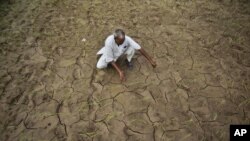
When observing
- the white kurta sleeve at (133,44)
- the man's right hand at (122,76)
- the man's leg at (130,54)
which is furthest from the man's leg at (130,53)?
the man's right hand at (122,76)

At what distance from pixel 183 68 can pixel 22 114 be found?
92.3 inches

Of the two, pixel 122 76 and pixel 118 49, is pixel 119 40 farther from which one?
pixel 122 76

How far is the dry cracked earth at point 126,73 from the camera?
110 inches

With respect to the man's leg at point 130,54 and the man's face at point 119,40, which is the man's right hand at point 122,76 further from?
the man's face at point 119,40

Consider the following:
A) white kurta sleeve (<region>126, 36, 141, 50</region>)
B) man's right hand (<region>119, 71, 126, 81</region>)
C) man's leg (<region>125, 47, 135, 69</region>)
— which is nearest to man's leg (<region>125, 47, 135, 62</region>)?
man's leg (<region>125, 47, 135, 69</region>)

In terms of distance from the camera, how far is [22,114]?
9.39 ft

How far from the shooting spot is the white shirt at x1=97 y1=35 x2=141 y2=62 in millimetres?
2999

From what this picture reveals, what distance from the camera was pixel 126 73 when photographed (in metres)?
3.38

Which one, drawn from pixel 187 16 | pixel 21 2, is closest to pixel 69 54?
pixel 21 2

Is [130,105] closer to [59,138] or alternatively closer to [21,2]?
[59,138]

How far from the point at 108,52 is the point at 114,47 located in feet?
0.35

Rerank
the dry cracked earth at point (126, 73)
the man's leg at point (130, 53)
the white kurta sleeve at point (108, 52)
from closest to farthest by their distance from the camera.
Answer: the dry cracked earth at point (126, 73), the white kurta sleeve at point (108, 52), the man's leg at point (130, 53)

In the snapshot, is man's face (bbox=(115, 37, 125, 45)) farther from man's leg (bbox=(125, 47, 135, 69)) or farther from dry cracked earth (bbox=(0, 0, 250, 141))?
dry cracked earth (bbox=(0, 0, 250, 141))

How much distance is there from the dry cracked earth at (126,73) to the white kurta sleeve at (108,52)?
309mm
